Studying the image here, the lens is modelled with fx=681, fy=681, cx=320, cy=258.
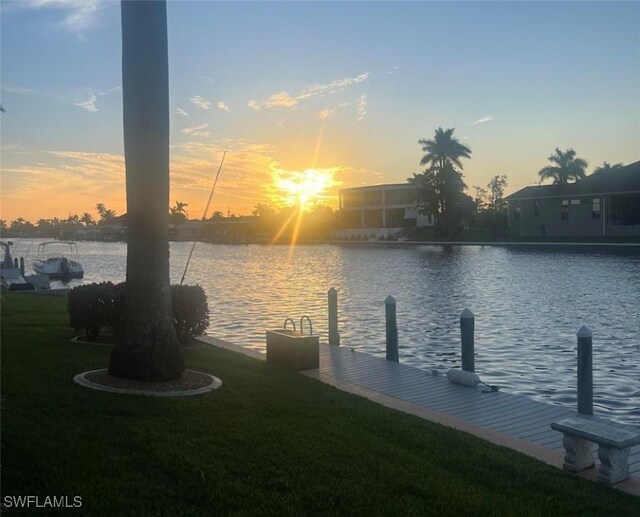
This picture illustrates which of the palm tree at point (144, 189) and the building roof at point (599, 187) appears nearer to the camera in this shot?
the palm tree at point (144, 189)

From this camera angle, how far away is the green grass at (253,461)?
4988mm

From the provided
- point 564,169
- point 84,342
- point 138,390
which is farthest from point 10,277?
point 564,169

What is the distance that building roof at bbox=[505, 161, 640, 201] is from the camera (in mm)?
67312

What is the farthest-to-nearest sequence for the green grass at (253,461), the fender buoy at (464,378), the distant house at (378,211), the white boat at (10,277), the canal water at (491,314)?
the distant house at (378,211) → the white boat at (10,277) → the canal water at (491,314) → the fender buoy at (464,378) → the green grass at (253,461)

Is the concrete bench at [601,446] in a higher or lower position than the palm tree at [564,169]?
lower

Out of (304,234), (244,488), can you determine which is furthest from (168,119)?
(304,234)

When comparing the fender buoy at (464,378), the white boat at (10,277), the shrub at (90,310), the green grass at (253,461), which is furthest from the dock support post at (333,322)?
the white boat at (10,277)

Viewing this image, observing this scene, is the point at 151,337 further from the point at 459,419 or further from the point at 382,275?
the point at 382,275

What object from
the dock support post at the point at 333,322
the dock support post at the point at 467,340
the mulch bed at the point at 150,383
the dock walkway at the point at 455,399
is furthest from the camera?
the dock support post at the point at 333,322

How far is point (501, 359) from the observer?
48.5 feet

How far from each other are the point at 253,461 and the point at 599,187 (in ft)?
234

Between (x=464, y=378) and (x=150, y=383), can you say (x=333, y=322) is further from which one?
(x=150, y=383)

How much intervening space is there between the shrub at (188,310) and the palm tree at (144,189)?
4.40m

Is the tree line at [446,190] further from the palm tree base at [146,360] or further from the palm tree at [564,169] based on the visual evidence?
the palm tree base at [146,360]
